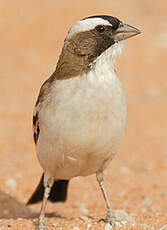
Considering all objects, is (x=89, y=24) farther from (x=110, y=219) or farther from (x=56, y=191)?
(x=56, y=191)

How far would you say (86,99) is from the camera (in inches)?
148

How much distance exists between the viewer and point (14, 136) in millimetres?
8359

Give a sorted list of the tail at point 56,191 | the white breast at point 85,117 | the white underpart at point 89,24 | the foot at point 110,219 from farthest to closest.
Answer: the tail at point 56,191, the foot at point 110,219, the white underpart at point 89,24, the white breast at point 85,117

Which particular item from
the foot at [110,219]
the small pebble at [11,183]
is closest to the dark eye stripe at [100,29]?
the foot at [110,219]

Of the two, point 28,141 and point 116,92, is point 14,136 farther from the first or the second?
point 116,92

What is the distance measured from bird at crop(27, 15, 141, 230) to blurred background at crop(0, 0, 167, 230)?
0.78 metres

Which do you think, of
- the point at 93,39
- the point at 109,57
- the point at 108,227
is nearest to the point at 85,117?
the point at 109,57

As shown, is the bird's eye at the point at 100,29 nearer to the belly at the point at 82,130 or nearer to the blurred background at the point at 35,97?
the belly at the point at 82,130

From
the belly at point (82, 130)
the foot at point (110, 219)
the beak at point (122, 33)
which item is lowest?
the foot at point (110, 219)

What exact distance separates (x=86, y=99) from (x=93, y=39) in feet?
1.81

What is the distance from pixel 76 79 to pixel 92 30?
0.47m

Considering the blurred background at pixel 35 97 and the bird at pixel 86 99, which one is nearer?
the bird at pixel 86 99

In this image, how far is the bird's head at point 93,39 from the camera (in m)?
3.85

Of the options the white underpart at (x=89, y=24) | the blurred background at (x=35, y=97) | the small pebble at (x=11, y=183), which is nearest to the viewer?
the white underpart at (x=89, y=24)
